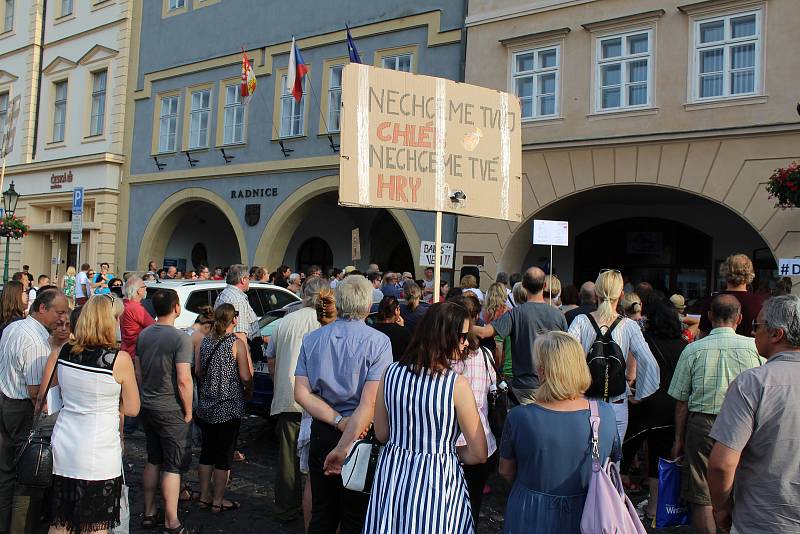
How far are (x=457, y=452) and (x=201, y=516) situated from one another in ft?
10.5

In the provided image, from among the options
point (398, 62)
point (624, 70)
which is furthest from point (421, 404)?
point (398, 62)

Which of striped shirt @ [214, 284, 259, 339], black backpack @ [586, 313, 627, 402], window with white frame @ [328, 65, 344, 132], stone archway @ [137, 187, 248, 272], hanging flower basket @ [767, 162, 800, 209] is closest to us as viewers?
black backpack @ [586, 313, 627, 402]

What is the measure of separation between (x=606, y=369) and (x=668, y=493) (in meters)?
0.87

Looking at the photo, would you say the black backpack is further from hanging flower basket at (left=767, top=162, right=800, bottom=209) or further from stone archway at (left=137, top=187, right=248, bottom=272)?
stone archway at (left=137, top=187, right=248, bottom=272)

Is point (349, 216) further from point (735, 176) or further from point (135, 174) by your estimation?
point (735, 176)

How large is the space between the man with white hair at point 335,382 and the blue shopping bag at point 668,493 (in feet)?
6.15

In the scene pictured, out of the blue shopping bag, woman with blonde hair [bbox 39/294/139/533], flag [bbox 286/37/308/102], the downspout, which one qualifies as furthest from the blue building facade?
woman with blonde hair [bbox 39/294/139/533]

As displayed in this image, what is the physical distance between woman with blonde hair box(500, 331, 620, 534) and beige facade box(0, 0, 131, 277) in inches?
861

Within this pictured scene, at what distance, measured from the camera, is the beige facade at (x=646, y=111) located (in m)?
11.9

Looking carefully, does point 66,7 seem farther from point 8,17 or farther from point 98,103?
point 8,17

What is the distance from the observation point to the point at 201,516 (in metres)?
5.76

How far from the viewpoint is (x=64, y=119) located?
82.7ft

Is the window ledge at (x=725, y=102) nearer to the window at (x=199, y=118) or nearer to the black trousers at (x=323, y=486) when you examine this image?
the black trousers at (x=323, y=486)

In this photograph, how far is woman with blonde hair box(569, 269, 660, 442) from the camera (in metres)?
5.23
